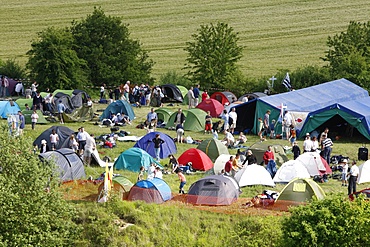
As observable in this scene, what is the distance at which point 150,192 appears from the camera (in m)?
26.4

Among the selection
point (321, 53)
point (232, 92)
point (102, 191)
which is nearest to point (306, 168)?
point (102, 191)

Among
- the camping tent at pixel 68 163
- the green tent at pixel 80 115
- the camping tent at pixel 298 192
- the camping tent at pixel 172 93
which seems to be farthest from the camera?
the camping tent at pixel 172 93

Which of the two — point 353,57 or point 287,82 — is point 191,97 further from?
point 353,57

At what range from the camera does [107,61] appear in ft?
165

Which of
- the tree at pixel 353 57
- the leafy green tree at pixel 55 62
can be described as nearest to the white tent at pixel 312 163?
the tree at pixel 353 57

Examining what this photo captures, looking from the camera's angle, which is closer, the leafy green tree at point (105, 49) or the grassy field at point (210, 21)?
the leafy green tree at point (105, 49)

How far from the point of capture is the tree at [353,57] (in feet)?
152

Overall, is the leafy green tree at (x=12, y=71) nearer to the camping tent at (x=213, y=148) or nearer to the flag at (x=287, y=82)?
the flag at (x=287, y=82)

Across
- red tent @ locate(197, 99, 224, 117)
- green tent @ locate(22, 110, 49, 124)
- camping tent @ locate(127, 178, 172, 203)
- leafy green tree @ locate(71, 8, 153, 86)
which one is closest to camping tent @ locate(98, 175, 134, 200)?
camping tent @ locate(127, 178, 172, 203)

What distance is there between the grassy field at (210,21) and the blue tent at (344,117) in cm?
2571

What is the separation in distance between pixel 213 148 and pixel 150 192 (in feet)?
19.7

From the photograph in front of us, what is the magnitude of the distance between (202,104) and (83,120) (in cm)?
630

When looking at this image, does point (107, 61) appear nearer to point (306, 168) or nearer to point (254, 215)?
point (306, 168)

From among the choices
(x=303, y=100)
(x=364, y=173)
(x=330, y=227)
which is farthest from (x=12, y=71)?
(x=330, y=227)
